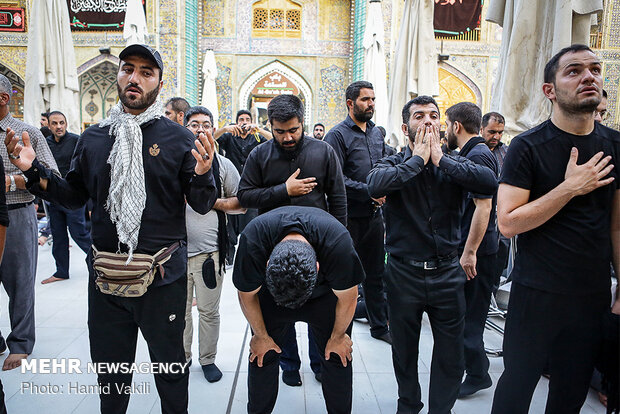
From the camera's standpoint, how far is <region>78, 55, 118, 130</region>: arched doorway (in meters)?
14.9

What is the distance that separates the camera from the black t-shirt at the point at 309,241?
1.80 m

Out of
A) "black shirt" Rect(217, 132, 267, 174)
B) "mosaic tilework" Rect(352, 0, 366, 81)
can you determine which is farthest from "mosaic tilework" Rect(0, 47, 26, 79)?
"black shirt" Rect(217, 132, 267, 174)

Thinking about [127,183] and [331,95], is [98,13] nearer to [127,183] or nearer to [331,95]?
[331,95]

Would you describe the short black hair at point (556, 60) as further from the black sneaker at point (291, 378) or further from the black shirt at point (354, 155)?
the black sneaker at point (291, 378)

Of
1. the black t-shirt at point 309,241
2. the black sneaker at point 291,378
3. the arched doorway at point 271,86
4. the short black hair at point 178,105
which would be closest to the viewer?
the black t-shirt at point 309,241

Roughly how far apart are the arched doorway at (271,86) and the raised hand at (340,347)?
12.9 meters

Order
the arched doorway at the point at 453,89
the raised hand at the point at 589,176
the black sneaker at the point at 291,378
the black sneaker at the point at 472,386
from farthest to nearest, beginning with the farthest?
1. the arched doorway at the point at 453,89
2. the black sneaker at the point at 291,378
3. the black sneaker at the point at 472,386
4. the raised hand at the point at 589,176

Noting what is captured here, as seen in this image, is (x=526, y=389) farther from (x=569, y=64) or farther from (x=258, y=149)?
(x=258, y=149)

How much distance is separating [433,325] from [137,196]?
5.43ft

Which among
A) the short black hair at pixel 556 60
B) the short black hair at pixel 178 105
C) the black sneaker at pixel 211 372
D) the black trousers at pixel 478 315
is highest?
the short black hair at pixel 556 60

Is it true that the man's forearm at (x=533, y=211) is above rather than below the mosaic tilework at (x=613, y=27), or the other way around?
below

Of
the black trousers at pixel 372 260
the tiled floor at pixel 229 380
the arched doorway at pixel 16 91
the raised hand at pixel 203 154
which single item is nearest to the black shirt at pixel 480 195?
the black trousers at pixel 372 260

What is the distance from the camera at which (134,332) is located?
6.34ft

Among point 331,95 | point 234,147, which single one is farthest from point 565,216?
point 331,95
